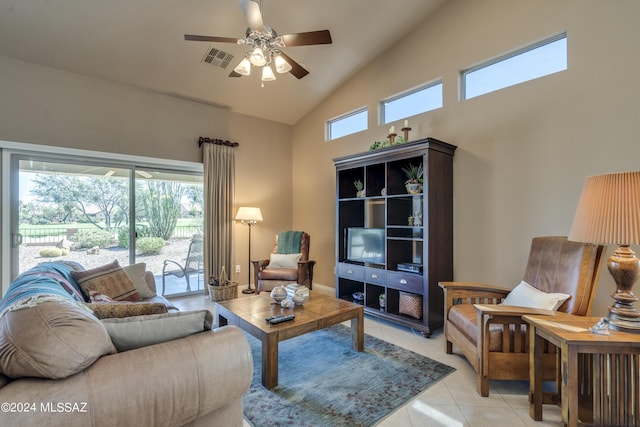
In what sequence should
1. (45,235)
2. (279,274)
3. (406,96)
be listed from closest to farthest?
(45,235), (406,96), (279,274)

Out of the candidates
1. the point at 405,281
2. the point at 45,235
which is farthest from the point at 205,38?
the point at 45,235

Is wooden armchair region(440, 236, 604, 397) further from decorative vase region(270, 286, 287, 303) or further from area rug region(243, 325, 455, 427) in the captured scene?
decorative vase region(270, 286, 287, 303)

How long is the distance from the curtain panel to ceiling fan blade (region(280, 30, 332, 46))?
2456 millimetres

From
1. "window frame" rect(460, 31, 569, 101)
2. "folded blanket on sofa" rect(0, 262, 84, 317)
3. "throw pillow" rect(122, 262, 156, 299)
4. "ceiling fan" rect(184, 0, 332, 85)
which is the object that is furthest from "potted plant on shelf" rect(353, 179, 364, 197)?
"folded blanket on sofa" rect(0, 262, 84, 317)

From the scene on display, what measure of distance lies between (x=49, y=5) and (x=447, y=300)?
14.4 feet

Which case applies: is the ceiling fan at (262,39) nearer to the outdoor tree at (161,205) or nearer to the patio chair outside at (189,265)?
the outdoor tree at (161,205)

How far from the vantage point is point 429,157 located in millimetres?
3016

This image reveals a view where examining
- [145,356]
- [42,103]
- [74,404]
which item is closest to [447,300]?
[145,356]

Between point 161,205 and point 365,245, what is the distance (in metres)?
3.10

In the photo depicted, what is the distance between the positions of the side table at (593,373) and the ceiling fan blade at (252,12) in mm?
2830

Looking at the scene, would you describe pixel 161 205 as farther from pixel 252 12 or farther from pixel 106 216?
pixel 252 12

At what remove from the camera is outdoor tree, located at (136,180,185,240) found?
4.41 metres

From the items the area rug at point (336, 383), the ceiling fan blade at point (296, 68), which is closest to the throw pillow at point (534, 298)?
the area rug at point (336, 383)

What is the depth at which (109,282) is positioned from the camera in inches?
97.3
